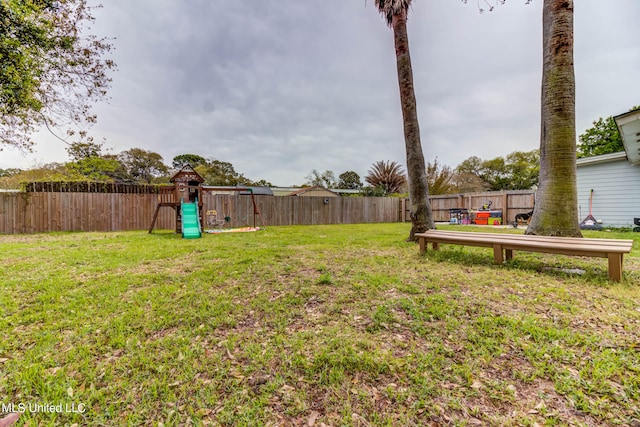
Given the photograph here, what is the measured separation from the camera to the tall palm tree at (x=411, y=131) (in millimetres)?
5348

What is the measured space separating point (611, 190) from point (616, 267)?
30.7ft

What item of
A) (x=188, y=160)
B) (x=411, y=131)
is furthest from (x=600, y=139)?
(x=188, y=160)

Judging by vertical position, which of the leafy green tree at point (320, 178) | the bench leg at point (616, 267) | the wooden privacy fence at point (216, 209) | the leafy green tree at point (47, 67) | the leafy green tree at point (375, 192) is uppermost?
the leafy green tree at point (320, 178)

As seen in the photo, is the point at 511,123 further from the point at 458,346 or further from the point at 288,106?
the point at 458,346

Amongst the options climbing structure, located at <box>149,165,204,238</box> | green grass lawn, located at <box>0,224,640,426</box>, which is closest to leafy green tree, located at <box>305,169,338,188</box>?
climbing structure, located at <box>149,165,204,238</box>

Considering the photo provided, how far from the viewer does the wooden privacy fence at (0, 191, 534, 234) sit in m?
8.80

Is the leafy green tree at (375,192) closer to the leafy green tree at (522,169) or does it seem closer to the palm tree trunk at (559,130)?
the leafy green tree at (522,169)

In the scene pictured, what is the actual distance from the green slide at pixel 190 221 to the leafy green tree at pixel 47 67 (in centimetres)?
339

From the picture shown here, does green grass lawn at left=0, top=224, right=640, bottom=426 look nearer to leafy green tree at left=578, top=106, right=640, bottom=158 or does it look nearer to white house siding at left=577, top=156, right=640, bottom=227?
white house siding at left=577, top=156, right=640, bottom=227

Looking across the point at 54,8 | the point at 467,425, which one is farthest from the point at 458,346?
the point at 54,8

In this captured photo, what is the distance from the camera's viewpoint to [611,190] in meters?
8.69

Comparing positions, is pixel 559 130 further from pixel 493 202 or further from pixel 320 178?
pixel 320 178

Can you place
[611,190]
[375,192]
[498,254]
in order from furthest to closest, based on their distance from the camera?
1. [375,192]
2. [611,190]
3. [498,254]

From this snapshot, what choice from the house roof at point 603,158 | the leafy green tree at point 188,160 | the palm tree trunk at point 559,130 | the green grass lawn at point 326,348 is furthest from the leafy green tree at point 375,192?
the leafy green tree at point 188,160
